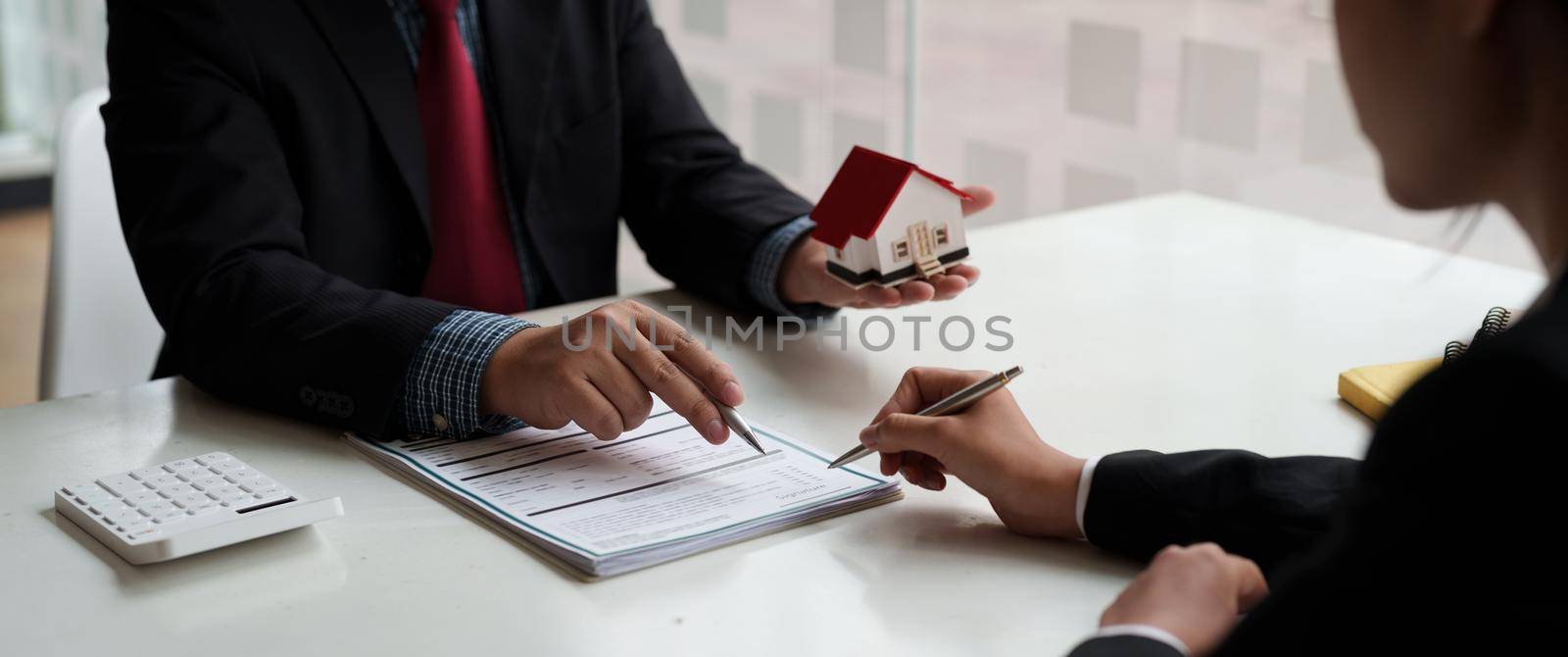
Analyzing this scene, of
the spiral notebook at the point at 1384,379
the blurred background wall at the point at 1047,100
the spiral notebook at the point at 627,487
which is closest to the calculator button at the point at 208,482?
the spiral notebook at the point at 627,487

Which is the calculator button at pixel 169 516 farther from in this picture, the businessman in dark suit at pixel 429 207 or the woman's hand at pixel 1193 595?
the woman's hand at pixel 1193 595

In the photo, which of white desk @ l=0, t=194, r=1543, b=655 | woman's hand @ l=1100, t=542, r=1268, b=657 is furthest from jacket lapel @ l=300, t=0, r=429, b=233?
woman's hand @ l=1100, t=542, r=1268, b=657

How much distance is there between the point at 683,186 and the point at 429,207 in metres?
0.30

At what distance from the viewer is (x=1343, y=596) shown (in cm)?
55

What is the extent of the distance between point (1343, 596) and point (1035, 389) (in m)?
0.75

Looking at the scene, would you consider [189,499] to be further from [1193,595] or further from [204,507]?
[1193,595]

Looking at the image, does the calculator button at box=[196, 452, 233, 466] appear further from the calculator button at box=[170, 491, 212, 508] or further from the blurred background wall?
the blurred background wall

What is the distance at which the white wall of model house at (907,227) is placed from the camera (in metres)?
1.32

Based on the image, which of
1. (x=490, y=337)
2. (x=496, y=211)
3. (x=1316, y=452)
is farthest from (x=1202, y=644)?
(x=496, y=211)

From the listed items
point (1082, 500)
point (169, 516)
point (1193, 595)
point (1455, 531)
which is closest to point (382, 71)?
point (169, 516)

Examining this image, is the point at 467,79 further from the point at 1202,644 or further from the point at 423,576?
the point at 1202,644

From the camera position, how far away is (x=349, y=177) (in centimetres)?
156

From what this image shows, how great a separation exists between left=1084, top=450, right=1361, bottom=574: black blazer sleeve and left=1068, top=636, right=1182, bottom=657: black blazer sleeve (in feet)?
0.60

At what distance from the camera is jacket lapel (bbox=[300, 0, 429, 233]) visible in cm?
152
